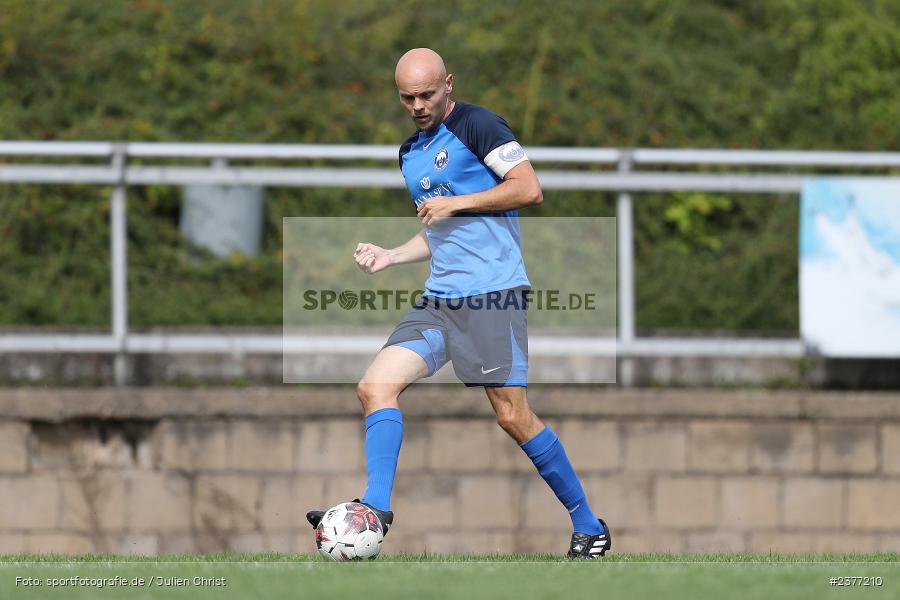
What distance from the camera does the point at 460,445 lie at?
718 cm

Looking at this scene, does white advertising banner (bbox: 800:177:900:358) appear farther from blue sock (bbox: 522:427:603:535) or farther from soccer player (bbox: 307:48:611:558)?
soccer player (bbox: 307:48:611:558)

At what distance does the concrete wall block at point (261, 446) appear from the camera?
7.12m

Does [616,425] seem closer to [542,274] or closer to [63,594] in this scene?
[542,274]

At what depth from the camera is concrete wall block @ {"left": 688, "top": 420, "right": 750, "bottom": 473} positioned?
7168 mm

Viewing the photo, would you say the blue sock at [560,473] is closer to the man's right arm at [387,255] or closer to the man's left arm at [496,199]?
the man's right arm at [387,255]

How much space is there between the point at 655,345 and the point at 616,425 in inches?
17.7

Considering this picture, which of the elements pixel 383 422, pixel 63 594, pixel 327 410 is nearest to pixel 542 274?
pixel 327 410

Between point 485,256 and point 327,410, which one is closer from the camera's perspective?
point 485,256

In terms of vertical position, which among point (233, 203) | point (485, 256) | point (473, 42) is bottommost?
point (485, 256)

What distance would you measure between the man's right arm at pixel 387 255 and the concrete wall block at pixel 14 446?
2625 mm

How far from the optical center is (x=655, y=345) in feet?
23.6

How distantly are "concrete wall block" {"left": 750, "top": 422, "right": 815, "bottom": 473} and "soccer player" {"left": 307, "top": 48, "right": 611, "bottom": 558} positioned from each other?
2.22m

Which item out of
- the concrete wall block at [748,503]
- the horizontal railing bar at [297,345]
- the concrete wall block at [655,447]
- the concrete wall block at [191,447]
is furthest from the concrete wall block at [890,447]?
the concrete wall block at [191,447]

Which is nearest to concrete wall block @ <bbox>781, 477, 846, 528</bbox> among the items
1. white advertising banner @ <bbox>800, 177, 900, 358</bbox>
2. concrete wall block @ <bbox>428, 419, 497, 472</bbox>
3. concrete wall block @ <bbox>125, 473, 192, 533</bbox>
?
white advertising banner @ <bbox>800, 177, 900, 358</bbox>
